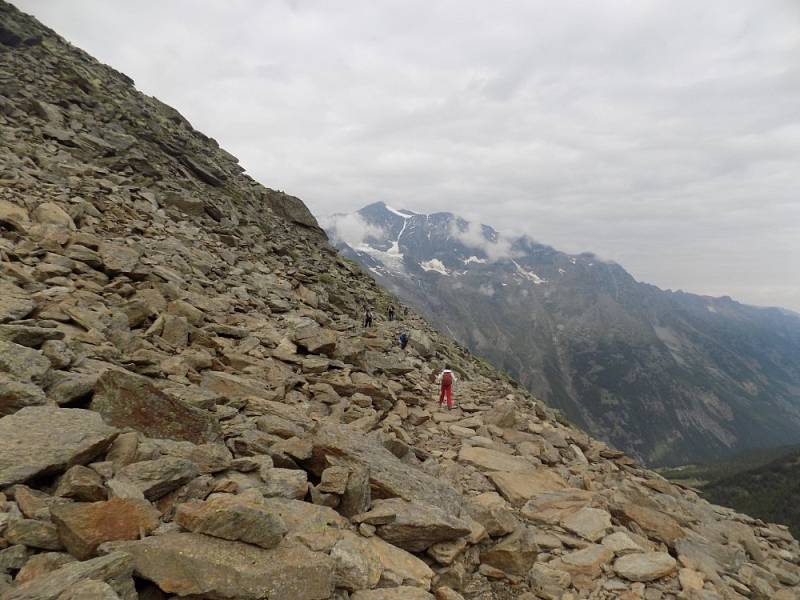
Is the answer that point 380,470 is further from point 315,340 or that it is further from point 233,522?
point 315,340

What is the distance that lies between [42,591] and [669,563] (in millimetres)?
12187

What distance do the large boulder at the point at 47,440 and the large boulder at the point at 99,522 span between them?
3.86 ft

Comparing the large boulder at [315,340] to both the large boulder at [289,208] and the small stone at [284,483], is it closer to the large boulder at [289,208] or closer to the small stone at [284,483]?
the small stone at [284,483]

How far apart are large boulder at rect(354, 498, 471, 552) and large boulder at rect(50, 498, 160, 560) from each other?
3.77 meters

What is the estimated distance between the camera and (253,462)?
895 cm

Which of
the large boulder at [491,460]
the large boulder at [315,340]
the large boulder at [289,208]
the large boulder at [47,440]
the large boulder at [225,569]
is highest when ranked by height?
the large boulder at [289,208]

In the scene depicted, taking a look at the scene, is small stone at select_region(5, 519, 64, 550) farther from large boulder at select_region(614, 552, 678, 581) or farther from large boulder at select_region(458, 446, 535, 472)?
large boulder at select_region(458, 446, 535, 472)

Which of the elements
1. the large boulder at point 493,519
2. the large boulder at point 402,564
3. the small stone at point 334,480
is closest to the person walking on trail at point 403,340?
the large boulder at point 493,519

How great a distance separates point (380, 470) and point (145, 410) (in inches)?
205

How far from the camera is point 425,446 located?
16.1 meters

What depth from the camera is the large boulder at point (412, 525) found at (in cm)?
849

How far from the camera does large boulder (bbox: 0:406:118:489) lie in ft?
21.8

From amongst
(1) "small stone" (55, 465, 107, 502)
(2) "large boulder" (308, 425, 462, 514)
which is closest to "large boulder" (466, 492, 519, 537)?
(2) "large boulder" (308, 425, 462, 514)

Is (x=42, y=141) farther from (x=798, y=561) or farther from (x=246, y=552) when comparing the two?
(x=798, y=561)
